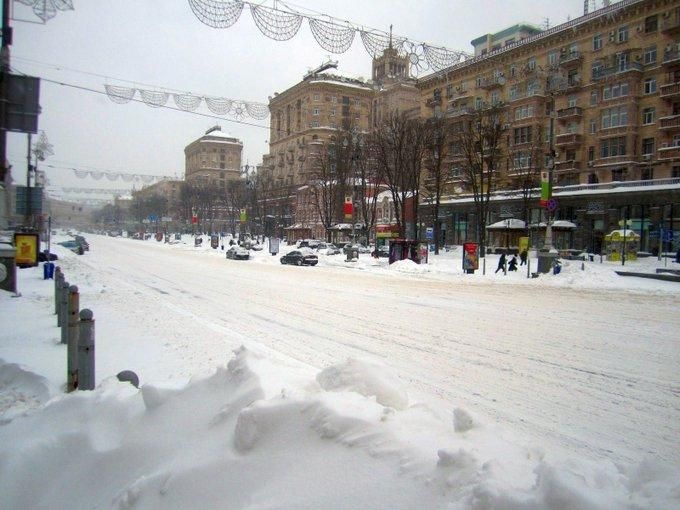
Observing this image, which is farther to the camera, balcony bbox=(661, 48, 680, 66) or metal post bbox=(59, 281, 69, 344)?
balcony bbox=(661, 48, 680, 66)

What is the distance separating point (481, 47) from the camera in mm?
78562

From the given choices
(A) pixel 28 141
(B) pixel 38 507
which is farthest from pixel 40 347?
(A) pixel 28 141

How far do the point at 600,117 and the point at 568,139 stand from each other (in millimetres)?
3704

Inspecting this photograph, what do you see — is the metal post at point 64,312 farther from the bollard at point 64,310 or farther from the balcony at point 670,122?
the balcony at point 670,122

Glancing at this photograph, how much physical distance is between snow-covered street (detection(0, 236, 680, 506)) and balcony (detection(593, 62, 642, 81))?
134 feet

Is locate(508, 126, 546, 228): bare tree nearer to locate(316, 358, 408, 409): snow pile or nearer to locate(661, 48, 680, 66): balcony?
locate(661, 48, 680, 66): balcony

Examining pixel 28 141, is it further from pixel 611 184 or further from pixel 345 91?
pixel 345 91

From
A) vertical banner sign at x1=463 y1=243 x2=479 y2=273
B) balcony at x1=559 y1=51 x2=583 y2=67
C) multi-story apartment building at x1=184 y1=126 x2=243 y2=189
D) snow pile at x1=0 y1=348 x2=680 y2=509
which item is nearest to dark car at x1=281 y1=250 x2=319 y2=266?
vertical banner sign at x1=463 y1=243 x2=479 y2=273

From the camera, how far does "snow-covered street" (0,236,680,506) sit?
4918 mm

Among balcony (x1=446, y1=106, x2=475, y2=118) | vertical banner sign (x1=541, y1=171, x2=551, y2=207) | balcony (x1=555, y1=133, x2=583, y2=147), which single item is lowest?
vertical banner sign (x1=541, y1=171, x2=551, y2=207)

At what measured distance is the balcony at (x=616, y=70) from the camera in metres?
46.8

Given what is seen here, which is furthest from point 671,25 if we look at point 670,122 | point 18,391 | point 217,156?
point 217,156

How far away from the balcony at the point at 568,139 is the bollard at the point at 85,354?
5617 cm

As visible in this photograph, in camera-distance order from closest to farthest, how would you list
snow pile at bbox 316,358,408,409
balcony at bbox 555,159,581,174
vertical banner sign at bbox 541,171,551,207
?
snow pile at bbox 316,358,408,409, vertical banner sign at bbox 541,171,551,207, balcony at bbox 555,159,581,174
